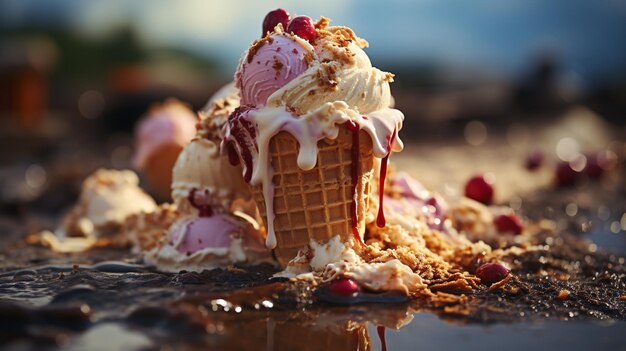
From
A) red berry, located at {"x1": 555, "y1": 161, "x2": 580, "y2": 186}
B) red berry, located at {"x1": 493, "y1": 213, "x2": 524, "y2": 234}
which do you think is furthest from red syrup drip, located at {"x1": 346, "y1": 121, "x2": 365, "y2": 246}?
red berry, located at {"x1": 555, "y1": 161, "x2": 580, "y2": 186}

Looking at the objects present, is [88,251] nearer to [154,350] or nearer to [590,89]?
[154,350]

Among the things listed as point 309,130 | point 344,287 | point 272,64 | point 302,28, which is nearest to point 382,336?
point 344,287

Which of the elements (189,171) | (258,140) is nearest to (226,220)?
(189,171)

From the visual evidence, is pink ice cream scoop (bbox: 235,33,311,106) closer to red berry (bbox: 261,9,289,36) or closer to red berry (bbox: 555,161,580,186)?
red berry (bbox: 261,9,289,36)

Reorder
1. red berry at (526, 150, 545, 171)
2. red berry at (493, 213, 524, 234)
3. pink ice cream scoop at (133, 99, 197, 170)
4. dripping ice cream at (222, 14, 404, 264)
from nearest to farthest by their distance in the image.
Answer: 1. dripping ice cream at (222, 14, 404, 264)
2. red berry at (493, 213, 524, 234)
3. pink ice cream scoop at (133, 99, 197, 170)
4. red berry at (526, 150, 545, 171)

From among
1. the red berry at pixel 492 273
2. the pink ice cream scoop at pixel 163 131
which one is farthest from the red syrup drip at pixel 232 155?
the pink ice cream scoop at pixel 163 131

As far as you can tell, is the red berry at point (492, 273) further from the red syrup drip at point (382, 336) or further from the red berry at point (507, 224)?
the red berry at point (507, 224)
